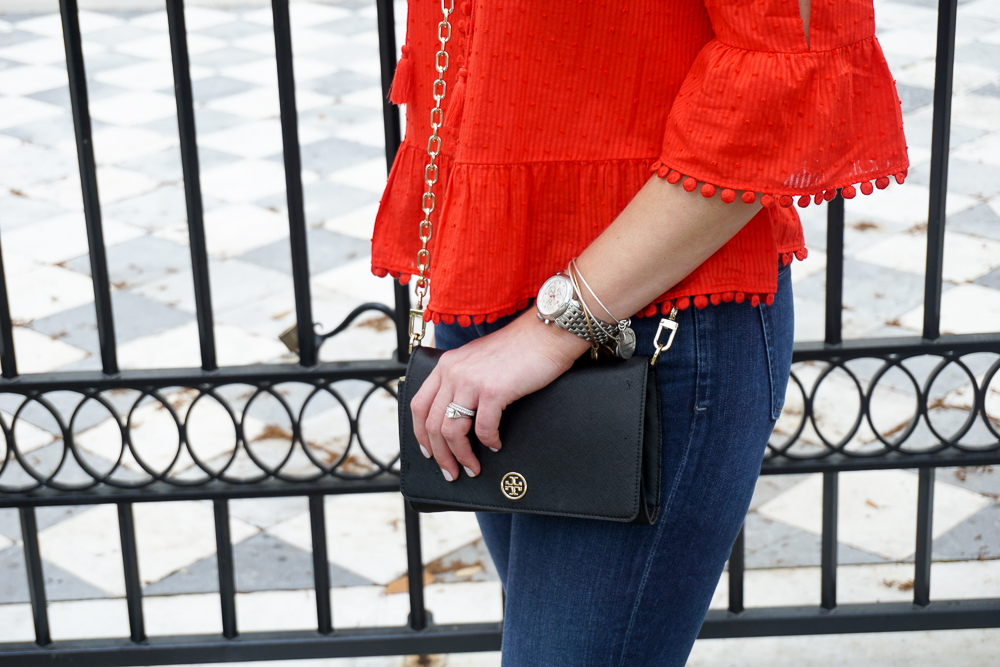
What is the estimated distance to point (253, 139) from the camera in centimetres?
545

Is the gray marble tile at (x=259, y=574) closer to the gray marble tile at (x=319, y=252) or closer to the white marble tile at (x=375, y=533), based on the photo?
the white marble tile at (x=375, y=533)

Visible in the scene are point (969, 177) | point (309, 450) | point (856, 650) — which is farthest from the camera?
point (969, 177)

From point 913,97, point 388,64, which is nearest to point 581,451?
point 388,64

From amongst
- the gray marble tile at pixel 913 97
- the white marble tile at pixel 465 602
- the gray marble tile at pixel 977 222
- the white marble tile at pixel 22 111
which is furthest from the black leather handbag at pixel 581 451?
the white marble tile at pixel 22 111

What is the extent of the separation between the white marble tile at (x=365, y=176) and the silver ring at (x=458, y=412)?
152 inches

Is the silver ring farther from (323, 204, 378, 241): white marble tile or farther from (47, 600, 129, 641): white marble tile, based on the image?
(323, 204, 378, 241): white marble tile

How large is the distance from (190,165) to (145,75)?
17.5 ft

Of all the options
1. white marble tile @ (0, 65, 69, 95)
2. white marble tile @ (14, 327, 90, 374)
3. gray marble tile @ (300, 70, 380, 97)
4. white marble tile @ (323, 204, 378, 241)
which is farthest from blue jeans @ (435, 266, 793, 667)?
white marble tile @ (0, 65, 69, 95)

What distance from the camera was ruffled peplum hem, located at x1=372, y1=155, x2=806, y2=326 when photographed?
41.4 inches

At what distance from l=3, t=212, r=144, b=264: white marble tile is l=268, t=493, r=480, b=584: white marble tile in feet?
6.50

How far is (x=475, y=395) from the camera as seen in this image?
3.44 feet

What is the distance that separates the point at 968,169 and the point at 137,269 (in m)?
3.56

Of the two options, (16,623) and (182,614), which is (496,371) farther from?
(16,623)

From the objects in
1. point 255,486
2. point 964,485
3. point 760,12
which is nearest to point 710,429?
point 760,12
